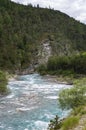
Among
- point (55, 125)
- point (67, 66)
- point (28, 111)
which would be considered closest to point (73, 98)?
point (55, 125)

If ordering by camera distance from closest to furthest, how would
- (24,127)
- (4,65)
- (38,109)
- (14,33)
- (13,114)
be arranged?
(24,127) < (13,114) < (38,109) < (4,65) < (14,33)

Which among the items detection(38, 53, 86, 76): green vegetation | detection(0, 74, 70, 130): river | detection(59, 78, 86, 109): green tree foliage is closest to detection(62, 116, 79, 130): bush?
detection(59, 78, 86, 109): green tree foliage

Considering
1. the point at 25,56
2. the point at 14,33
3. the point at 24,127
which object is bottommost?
the point at 24,127

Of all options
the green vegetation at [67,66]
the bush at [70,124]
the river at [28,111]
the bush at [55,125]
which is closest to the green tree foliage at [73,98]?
the river at [28,111]

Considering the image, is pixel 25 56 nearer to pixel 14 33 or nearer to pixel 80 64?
pixel 14 33

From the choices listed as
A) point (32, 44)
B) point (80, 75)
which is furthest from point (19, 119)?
point (32, 44)

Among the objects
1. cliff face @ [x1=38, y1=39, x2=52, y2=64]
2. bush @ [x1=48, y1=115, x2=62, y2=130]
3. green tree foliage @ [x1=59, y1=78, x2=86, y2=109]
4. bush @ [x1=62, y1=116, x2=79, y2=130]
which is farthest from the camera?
cliff face @ [x1=38, y1=39, x2=52, y2=64]

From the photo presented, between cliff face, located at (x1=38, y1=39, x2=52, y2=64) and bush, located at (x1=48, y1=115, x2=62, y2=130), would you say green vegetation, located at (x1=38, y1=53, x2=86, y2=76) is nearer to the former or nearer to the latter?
cliff face, located at (x1=38, y1=39, x2=52, y2=64)

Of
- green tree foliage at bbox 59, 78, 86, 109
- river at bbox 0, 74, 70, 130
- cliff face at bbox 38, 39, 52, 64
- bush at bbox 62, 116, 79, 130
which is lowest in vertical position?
river at bbox 0, 74, 70, 130

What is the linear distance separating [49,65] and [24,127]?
112 metres

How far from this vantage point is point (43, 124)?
41.5 metres

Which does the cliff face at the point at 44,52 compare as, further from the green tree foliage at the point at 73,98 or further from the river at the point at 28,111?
the green tree foliage at the point at 73,98

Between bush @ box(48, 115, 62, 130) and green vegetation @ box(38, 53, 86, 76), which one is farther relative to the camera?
green vegetation @ box(38, 53, 86, 76)

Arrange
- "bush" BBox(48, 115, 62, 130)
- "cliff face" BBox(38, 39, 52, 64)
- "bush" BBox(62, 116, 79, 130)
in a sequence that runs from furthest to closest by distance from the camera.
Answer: "cliff face" BBox(38, 39, 52, 64) < "bush" BBox(48, 115, 62, 130) < "bush" BBox(62, 116, 79, 130)
